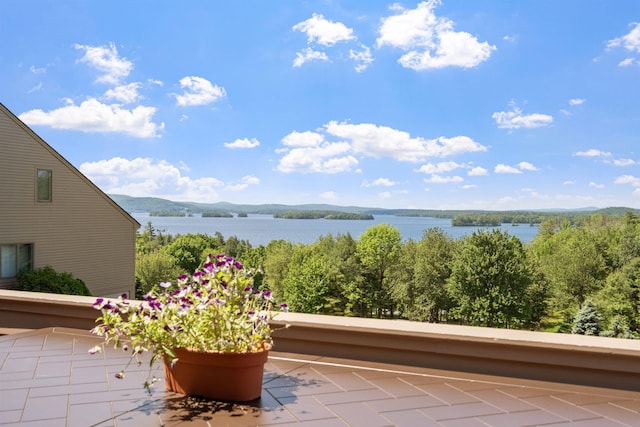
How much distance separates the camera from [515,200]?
235 feet

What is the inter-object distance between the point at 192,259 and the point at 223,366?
149ft

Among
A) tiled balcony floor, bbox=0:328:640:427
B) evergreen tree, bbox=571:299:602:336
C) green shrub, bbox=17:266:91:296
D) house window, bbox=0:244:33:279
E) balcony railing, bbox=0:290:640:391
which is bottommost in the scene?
evergreen tree, bbox=571:299:602:336

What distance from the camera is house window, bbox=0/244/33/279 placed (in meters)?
16.8

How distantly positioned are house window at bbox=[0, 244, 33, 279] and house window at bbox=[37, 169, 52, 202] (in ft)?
5.60

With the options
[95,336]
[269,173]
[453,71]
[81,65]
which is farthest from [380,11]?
[95,336]

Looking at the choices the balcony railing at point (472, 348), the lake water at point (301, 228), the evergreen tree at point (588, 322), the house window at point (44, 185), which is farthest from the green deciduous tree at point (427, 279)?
the balcony railing at point (472, 348)

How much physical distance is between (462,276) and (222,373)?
2699 cm

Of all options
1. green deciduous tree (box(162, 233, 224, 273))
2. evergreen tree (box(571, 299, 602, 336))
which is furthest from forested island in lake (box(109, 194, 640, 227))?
evergreen tree (box(571, 299, 602, 336))

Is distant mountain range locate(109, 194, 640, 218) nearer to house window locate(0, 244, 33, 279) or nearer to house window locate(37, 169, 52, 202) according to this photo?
house window locate(37, 169, 52, 202)

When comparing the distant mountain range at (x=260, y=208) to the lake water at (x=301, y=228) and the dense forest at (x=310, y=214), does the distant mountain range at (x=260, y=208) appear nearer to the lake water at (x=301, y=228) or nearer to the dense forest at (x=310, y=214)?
the dense forest at (x=310, y=214)

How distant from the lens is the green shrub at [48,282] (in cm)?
1684

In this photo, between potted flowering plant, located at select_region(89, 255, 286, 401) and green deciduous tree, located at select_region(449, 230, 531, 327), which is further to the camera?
green deciduous tree, located at select_region(449, 230, 531, 327)

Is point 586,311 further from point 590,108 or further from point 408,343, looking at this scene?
point 590,108

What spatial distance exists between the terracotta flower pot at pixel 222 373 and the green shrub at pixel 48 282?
52.1ft
